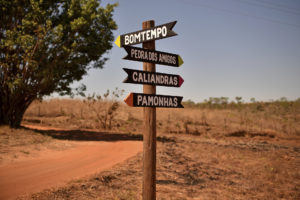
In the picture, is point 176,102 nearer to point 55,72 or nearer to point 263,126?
point 55,72

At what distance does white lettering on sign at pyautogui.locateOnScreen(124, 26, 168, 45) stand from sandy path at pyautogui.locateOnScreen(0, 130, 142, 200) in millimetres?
4231

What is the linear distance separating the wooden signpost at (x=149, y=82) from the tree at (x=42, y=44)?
9.84 metres

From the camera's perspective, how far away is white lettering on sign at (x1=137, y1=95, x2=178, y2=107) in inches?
152

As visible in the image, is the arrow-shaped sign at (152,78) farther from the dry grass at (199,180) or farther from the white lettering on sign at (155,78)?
the dry grass at (199,180)

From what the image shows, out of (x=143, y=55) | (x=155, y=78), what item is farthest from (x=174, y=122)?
(x=143, y=55)

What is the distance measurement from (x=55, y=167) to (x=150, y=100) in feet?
17.1

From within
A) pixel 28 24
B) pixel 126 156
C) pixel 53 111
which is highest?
pixel 28 24

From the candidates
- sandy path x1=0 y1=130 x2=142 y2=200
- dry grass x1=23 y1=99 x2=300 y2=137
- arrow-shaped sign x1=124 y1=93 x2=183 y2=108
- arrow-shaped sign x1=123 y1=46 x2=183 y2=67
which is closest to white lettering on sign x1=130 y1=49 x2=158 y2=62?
arrow-shaped sign x1=123 y1=46 x2=183 y2=67

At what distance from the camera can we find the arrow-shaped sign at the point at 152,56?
3.95 m

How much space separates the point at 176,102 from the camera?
14.3ft

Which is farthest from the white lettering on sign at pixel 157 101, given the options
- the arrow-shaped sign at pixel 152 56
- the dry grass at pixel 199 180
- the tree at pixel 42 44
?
the tree at pixel 42 44

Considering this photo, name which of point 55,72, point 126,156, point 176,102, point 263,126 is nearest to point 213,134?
point 263,126

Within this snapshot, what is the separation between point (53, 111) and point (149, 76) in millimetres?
27390

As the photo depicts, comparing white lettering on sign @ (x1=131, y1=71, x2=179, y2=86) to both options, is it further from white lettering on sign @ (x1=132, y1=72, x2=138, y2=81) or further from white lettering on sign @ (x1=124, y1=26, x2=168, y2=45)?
white lettering on sign @ (x1=124, y1=26, x2=168, y2=45)
